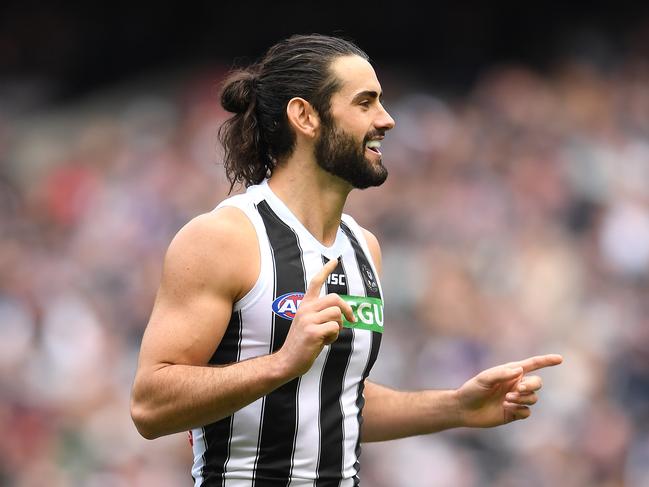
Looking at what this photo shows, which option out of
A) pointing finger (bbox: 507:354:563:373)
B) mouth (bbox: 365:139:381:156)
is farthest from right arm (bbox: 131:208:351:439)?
pointing finger (bbox: 507:354:563:373)

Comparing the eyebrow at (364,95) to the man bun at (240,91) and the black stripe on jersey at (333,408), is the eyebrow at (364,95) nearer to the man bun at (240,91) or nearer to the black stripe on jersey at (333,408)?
the man bun at (240,91)

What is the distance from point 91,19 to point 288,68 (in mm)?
8827

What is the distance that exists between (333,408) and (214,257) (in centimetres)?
65

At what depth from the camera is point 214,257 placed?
137 inches

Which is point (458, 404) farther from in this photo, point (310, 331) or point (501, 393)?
point (310, 331)

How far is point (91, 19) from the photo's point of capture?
1238 centimetres

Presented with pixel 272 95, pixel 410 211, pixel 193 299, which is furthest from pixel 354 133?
pixel 410 211

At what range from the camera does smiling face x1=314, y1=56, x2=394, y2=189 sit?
12.8 ft

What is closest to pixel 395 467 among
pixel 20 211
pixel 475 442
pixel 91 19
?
pixel 475 442

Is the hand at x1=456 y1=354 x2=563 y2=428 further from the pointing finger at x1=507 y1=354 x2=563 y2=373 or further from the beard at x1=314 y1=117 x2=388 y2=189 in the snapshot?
the beard at x1=314 y1=117 x2=388 y2=189

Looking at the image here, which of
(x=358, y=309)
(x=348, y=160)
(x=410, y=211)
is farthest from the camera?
(x=410, y=211)

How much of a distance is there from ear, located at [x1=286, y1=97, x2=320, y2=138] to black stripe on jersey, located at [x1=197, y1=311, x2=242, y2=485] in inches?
30.5

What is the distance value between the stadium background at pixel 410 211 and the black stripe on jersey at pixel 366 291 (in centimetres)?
467

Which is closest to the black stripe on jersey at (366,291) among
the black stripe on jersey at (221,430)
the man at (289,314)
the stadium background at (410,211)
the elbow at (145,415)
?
the man at (289,314)
